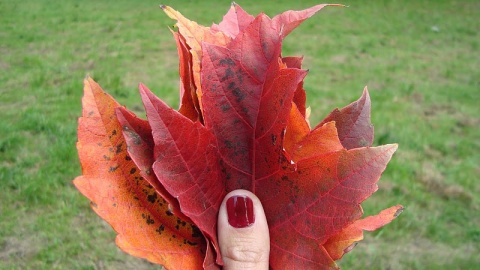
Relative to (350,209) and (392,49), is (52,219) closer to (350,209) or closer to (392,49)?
(350,209)

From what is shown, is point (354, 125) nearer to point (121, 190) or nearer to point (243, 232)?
point (243, 232)

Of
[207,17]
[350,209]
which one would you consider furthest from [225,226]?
[207,17]

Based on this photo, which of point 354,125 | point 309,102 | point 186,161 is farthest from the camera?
point 309,102

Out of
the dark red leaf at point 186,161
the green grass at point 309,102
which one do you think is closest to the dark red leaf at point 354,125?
the dark red leaf at point 186,161

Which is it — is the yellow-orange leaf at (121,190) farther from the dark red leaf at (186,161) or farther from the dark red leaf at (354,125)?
the dark red leaf at (354,125)

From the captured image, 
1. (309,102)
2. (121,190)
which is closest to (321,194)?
(121,190)

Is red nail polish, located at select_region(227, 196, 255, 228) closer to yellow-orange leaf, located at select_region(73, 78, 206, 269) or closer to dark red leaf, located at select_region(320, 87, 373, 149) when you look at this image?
yellow-orange leaf, located at select_region(73, 78, 206, 269)
